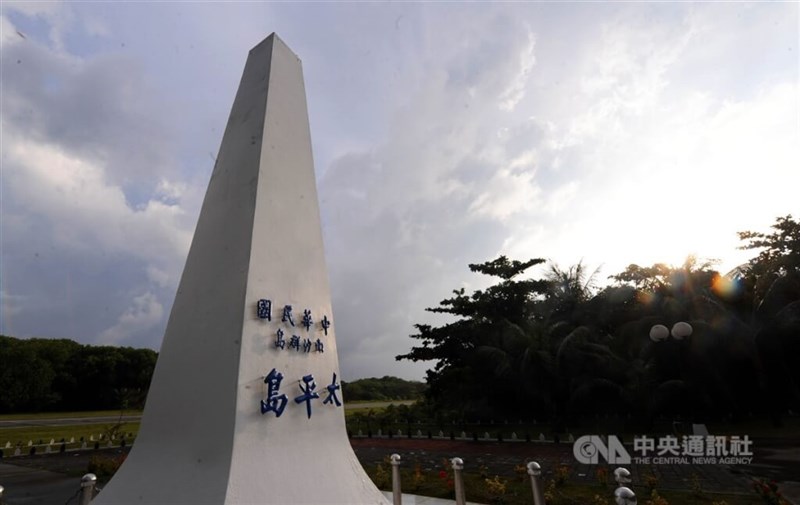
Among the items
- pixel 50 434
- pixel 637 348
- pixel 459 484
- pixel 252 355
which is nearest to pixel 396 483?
pixel 459 484

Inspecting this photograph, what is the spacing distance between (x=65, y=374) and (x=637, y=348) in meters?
Answer: 44.3

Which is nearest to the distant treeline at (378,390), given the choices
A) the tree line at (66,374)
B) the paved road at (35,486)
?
the tree line at (66,374)

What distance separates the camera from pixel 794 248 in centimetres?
2194

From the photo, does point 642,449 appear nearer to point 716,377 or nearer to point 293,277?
point 716,377

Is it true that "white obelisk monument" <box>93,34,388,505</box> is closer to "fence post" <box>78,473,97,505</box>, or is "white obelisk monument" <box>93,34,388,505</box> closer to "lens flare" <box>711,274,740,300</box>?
"fence post" <box>78,473,97,505</box>

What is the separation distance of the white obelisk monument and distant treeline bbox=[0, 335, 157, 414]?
3408 cm

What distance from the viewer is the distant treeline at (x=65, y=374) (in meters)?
33.6

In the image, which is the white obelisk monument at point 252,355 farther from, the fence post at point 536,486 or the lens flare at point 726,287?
the lens flare at point 726,287

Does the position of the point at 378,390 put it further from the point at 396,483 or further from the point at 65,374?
the point at 396,483

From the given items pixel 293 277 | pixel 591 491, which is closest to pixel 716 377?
pixel 591 491

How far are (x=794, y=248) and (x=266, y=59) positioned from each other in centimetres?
2715

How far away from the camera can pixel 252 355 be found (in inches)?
205

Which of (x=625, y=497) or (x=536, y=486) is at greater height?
(x=625, y=497)

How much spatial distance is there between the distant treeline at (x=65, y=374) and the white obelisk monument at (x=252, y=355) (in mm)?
34078
